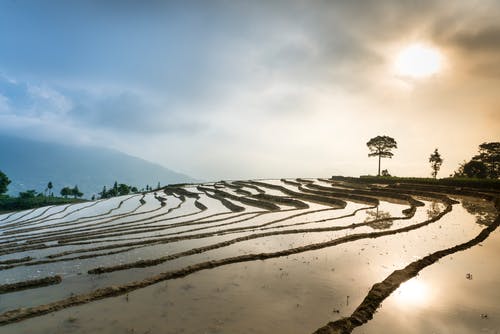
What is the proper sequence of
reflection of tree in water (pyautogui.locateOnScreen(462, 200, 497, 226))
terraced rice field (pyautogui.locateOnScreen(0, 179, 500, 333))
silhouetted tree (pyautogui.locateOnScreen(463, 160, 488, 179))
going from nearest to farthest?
terraced rice field (pyautogui.locateOnScreen(0, 179, 500, 333)) < reflection of tree in water (pyautogui.locateOnScreen(462, 200, 497, 226)) < silhouetted tree (pyautogui.locateOnScreen(463, 160, 488, 179))

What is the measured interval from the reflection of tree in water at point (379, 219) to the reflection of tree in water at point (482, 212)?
6119 millimetres

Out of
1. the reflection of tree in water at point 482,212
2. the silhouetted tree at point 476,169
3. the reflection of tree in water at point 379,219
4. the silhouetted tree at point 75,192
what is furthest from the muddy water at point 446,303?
the silhouetted tree at point 75,192

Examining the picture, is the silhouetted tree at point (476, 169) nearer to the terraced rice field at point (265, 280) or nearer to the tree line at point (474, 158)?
the tree line at point (474, 158)

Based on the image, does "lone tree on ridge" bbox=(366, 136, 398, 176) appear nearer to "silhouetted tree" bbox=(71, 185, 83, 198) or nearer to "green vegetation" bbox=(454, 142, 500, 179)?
"green vegetation" bbox=(454, 142, 500, 179)

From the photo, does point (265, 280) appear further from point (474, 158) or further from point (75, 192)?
point (75, 192)

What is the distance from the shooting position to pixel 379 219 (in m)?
24.3

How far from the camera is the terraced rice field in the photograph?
8.60 metres

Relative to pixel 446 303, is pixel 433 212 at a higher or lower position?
higher

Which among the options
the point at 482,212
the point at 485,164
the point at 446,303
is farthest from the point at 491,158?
the point at 446,303

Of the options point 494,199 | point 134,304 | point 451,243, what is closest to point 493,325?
point 451,243

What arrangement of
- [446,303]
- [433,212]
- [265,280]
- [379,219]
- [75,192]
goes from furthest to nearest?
[75,192] < [433,212] < [379,219] < [265,280] < [446,303]

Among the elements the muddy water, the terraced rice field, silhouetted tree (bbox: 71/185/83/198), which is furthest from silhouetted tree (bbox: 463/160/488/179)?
silhouetted tree (bbox: 71/185/83/198)

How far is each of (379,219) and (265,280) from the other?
15.8 m

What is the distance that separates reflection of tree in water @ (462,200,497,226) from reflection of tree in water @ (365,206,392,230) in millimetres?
6119
